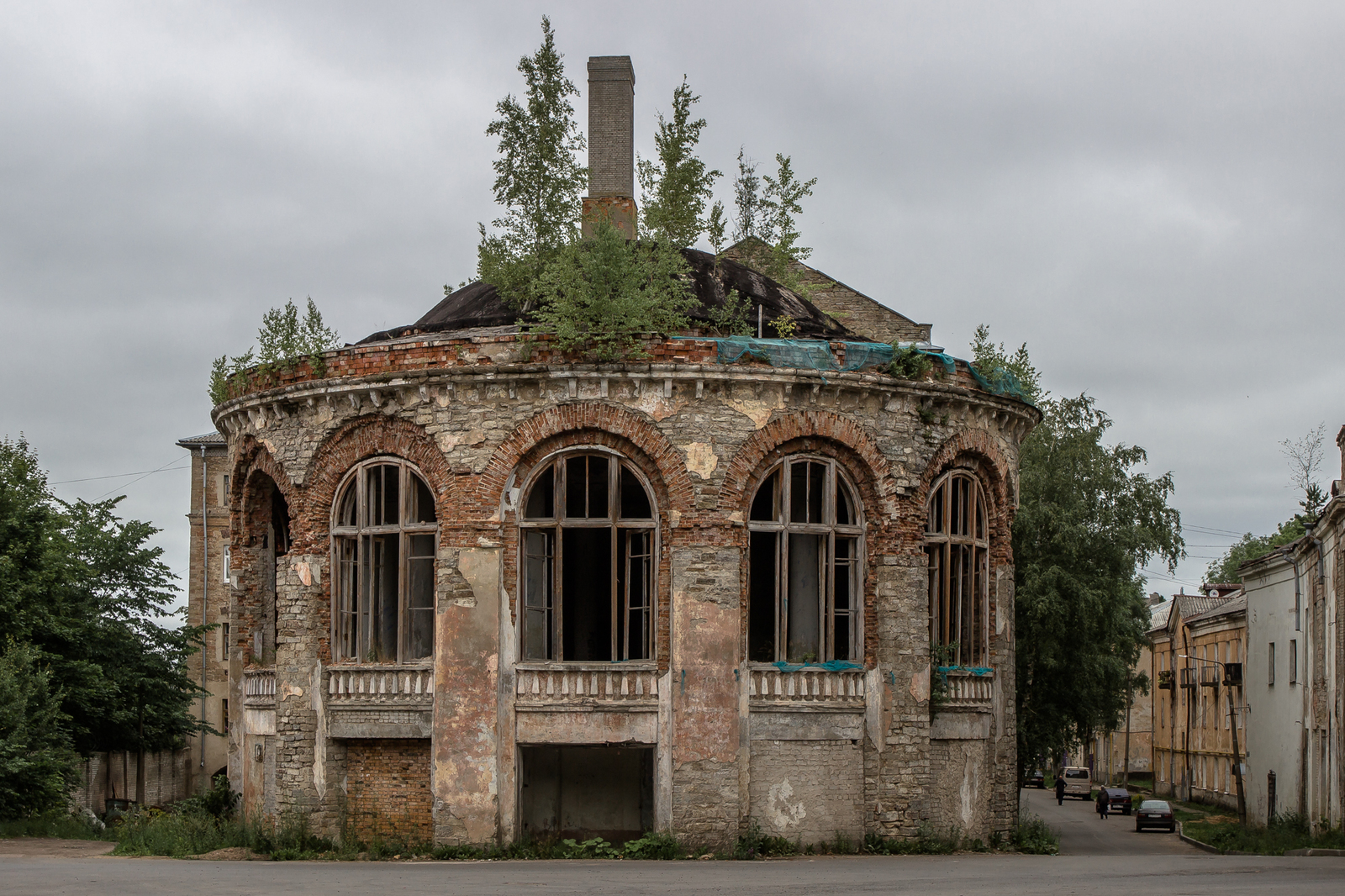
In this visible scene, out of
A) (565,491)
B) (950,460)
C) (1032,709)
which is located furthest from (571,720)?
(1032,709)

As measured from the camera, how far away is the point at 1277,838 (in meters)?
30.0

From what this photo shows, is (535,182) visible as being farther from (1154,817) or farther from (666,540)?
(1154,817)

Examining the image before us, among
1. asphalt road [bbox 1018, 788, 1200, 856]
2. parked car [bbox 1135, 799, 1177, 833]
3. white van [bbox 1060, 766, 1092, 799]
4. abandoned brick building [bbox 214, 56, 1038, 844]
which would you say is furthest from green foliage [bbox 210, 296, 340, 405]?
white van [bbox 1060, 766, 1092, 799]

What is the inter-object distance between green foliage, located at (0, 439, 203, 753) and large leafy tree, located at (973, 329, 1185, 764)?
2038 cm

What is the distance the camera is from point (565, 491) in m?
21.7

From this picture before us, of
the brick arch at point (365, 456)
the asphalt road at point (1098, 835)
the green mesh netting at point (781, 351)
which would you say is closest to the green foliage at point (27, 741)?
the brick arch at point (365, 456)

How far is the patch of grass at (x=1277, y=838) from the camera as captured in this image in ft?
92.0

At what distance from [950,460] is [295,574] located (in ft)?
33.7

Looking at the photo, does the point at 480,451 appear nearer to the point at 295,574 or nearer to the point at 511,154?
the point at 295,574

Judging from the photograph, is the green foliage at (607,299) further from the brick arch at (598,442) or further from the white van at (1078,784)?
the white van at (1078,784)

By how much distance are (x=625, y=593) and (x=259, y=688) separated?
6.70 meters

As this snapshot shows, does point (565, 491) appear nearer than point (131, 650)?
Yes

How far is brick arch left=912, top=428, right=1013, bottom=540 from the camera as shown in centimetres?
2258

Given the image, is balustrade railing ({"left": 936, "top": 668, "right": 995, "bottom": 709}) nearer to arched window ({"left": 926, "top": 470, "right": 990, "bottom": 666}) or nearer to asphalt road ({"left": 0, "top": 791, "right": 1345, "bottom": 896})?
arched window ({"left": 926, "top": 470, "right": 990, "bottom": 666})
